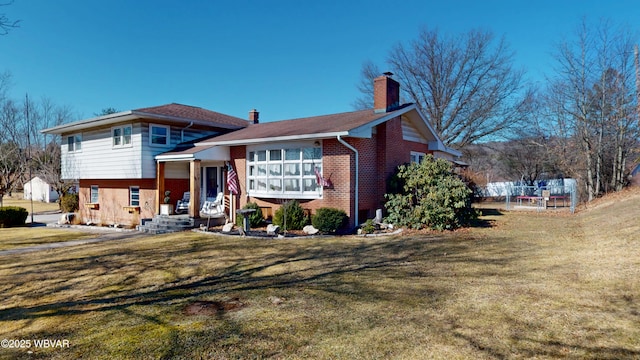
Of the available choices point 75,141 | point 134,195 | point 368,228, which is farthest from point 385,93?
point 75,141

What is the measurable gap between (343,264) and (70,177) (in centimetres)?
1878

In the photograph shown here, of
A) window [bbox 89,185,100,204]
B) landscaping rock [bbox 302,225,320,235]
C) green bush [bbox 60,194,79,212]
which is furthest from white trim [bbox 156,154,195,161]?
green bush [bbox 60,194,79,212]

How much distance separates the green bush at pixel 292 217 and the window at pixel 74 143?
43.8ft

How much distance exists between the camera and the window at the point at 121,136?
16.7 m

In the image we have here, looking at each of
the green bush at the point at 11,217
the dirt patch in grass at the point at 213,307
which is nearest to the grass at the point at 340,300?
the dirt patch in grass at the point at 213,307

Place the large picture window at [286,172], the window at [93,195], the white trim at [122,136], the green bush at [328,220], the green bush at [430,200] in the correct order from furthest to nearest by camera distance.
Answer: the window at [93,195] < the white trim at [122,136] < the large picture window at [286,172] < the green bush at [328,220] < the green bush at [430,200]

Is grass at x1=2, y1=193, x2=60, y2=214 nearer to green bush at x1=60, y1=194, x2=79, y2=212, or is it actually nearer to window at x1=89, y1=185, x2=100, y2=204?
green bush at x1=60, y1=194, x2=79, y2=212

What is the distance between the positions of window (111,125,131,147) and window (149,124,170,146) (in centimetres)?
118

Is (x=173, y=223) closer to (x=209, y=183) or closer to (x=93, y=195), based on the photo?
(x=209, y=183)

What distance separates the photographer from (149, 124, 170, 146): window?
16.3m

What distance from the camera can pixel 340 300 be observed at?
523 cm

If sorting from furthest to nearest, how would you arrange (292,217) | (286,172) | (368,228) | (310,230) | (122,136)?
(122,136) < (286,172) < (292,217) < (310,230) < (368,228)

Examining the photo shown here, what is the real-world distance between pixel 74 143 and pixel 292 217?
14.7 meters

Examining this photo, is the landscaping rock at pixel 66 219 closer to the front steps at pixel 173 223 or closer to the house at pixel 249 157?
the house at pixel 249 157
